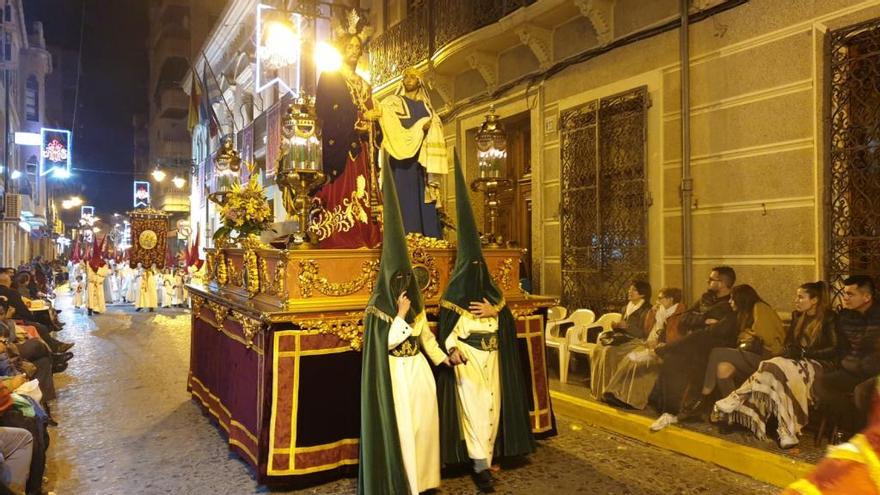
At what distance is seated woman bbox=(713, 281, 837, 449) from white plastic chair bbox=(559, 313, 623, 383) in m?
2.22

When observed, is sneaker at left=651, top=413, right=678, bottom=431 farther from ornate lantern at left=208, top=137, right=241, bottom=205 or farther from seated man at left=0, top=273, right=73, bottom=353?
seated man at left=0, top=273, right=73, bottom=353

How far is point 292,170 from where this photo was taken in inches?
179

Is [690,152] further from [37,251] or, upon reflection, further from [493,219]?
[37,251]

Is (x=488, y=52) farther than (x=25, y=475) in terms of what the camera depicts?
Yes

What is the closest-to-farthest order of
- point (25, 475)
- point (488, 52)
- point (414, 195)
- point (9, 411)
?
point (25, 475) < point (9, 411) < point (414, 195) < point (488, 52)

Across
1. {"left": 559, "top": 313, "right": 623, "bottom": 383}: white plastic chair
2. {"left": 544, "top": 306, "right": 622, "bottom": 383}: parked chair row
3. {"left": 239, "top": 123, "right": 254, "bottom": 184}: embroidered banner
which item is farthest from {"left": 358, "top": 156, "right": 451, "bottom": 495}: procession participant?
{"left": 239, "top": 123, "right": 254, "bottom": 184}: embroidered banner

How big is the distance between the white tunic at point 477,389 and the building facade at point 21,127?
89.8 feet

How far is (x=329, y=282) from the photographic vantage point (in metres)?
4.44

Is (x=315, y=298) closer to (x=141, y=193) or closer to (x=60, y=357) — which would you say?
(x=60, y=357)

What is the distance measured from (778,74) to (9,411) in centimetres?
738

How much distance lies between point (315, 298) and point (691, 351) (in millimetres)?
3620

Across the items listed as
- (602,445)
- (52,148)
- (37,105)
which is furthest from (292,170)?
(37,105)

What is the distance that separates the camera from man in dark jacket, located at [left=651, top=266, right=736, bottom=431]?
5566 millimetres

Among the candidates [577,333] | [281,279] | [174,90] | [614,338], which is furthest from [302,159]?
[174,90]
